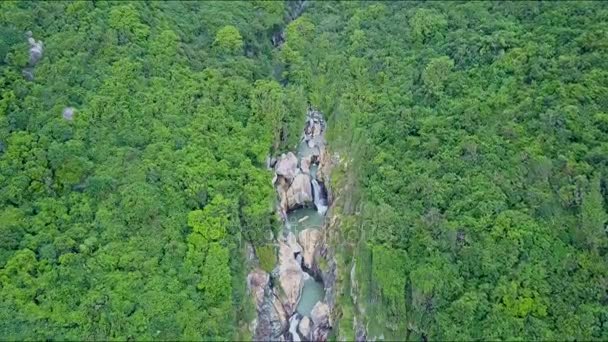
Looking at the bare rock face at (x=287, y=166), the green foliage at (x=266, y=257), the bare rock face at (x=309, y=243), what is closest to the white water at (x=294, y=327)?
the green foliage at (x=266, y=257)

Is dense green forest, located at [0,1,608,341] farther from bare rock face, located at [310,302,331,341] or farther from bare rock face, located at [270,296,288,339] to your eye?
bare rock face, located at [270,296,288,339]

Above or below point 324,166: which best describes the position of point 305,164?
below

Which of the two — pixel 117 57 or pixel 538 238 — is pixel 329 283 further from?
pixel 117 57

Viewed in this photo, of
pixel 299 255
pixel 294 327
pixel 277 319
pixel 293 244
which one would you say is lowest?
pixel 294 327

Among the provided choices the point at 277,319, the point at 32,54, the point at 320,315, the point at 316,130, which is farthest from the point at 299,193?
the point at 32,54

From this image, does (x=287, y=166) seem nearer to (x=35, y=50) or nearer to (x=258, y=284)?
(x=258, y=284)

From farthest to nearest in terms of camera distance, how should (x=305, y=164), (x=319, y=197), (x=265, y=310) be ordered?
1. (x=305, y=164)
2. (x=319, y=197)
3. (x=265, y=310)

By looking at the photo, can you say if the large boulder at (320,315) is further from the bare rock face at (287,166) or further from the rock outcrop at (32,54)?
the rock outcrop at (32,54)

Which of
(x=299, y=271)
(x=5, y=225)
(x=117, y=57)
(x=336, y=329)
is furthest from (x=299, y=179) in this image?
(x=5, y=225)
